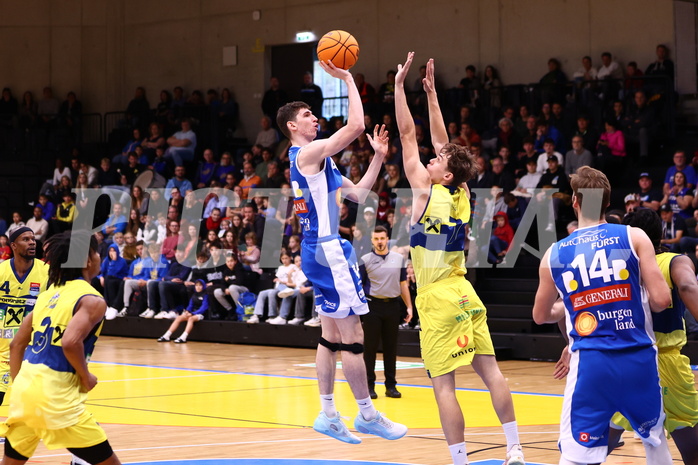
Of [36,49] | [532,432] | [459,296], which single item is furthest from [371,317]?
[36,49]

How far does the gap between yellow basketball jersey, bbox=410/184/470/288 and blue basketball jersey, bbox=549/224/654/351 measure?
1729mm

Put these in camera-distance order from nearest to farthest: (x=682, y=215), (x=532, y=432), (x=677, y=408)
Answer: (x=677, y=408) → (x=532, y=432) → (x=682, y=215)

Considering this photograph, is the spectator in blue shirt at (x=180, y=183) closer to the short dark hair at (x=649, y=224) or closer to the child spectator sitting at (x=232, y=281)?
the child spectator sitting at (x=232, y=281)

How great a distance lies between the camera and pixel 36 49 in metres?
28.0

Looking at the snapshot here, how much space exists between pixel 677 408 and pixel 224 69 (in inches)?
869

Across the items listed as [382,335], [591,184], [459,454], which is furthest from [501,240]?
[591,184]

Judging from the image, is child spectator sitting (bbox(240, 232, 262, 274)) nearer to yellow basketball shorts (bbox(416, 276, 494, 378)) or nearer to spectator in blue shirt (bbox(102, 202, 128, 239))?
spectator in blue shirt (bbox(102, 202, 128, 239))

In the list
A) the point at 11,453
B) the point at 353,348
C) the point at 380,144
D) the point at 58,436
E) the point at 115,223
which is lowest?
the point at 11,453

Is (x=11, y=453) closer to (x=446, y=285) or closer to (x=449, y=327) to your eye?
(x=449, y=327)

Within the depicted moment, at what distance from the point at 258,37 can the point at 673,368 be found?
21355mm

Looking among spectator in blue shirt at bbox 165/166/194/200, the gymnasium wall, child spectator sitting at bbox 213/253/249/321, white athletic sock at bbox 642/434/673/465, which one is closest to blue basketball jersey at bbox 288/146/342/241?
white athletic sock at bbox 642/434/673/465

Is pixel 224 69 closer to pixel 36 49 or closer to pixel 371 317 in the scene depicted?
pixel 36 49

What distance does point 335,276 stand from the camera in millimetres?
7141

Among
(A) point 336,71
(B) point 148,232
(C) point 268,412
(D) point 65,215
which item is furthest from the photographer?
(D) point 65,215
